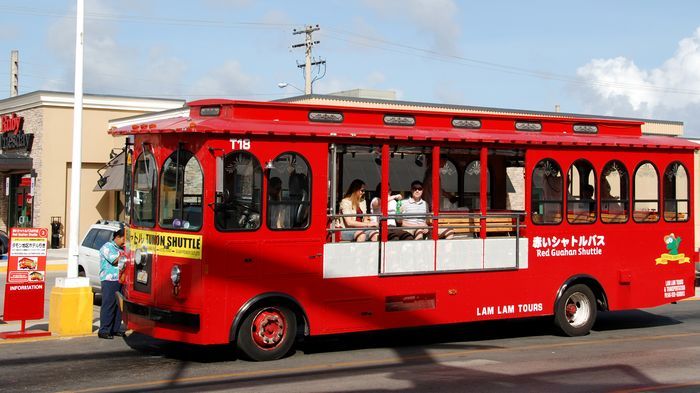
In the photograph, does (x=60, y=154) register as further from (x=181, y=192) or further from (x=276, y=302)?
(x=276, y=302)

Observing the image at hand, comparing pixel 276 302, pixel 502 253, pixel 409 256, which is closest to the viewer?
pixel 276 302

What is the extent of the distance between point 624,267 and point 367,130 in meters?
5.11

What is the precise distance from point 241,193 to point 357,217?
Answer: 1.76 metres

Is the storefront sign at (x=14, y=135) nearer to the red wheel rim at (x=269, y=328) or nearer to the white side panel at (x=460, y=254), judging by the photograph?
the white side panel at (x=460, y=254)

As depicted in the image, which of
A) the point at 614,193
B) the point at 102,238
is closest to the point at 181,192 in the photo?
the point at 102,238

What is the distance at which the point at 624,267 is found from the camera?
14.4m

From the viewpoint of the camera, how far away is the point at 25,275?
44.1 feet

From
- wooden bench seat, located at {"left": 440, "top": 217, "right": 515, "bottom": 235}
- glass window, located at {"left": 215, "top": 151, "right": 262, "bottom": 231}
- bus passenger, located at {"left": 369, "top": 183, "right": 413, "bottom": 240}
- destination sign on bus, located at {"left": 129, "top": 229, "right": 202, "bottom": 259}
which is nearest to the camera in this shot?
destination sign on bus, located at {"left": 129, "top": 229, "right": 202, "bottom": 259}

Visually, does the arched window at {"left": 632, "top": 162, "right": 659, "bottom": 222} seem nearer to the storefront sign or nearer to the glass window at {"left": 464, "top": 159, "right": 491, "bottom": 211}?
the glass window at {"left": 464, "top": 159, "right": 491, "bottom": 211}

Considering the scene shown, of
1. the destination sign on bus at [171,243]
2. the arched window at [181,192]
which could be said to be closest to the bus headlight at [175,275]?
the destination sign on bus at [171,243]

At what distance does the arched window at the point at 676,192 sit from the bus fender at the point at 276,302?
6.77 meters

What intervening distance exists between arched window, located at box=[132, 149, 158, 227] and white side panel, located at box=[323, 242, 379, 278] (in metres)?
2.28

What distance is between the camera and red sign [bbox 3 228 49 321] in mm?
13258

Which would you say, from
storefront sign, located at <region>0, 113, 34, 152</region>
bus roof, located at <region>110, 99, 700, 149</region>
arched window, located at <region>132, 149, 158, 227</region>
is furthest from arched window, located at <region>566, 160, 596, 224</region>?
storefront sign, located at <region>0, 113, 34, 152</region>
